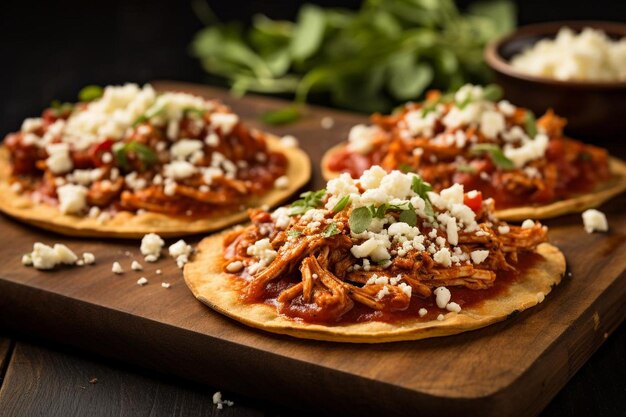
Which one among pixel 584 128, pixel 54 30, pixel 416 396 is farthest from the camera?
pixel 54 30

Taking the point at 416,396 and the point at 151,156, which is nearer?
the point at 416,396

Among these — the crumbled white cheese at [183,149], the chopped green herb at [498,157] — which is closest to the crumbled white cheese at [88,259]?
the crumbled white cheese at [183,149]

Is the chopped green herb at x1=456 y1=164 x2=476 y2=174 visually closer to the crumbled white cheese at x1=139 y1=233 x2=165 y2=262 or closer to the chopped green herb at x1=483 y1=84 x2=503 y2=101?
the chopped green herb at x1=483 y1=84 x2=503 y2=101

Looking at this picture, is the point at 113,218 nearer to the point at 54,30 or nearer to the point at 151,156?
the point at 151,156

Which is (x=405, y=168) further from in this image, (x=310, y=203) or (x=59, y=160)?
(x=59, y=160)

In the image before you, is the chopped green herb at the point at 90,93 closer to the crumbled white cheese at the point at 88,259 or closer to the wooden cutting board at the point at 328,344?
the wooden cutting board at the point at 328,344

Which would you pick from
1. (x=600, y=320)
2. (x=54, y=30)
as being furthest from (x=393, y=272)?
(x=54, y=30)
